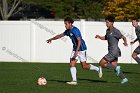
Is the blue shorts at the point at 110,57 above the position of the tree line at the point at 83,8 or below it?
below

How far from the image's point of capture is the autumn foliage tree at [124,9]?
43.2 m

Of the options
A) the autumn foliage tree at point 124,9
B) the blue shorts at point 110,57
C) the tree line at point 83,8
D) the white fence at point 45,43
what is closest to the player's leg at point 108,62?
the blue shorts at point 110,57

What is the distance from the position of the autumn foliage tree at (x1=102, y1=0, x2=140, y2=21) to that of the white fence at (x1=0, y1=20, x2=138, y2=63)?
14907 millimetres

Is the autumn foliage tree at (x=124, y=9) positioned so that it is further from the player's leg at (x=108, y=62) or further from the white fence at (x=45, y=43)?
the player's leg at (x=108, y=62)

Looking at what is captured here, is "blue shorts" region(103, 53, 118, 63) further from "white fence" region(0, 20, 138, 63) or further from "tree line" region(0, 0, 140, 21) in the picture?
"tree line" region(0, 0, 140, 21)

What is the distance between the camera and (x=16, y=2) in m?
50.3

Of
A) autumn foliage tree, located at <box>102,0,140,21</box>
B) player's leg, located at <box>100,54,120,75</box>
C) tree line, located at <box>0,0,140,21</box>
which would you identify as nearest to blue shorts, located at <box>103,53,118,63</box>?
player's leg, located at <box>100,54,120,75</box>

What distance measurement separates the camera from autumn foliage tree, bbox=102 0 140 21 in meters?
43.2

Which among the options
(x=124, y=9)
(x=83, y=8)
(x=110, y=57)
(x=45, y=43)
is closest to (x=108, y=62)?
(x=110, y=57)

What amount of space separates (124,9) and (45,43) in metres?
16.5

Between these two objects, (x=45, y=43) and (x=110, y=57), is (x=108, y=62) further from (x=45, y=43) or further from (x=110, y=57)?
(x=45, y=43)

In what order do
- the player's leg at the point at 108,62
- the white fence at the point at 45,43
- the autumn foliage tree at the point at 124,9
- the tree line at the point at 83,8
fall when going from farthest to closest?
1. the tree line at the point at 83,8
2. the autumn foliage tree at the point at 124,9
3. the white fence at the point at 45,43
4. the player's leg at the point at 108,62

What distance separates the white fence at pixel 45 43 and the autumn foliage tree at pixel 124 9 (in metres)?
14.9

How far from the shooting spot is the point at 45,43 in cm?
2834
